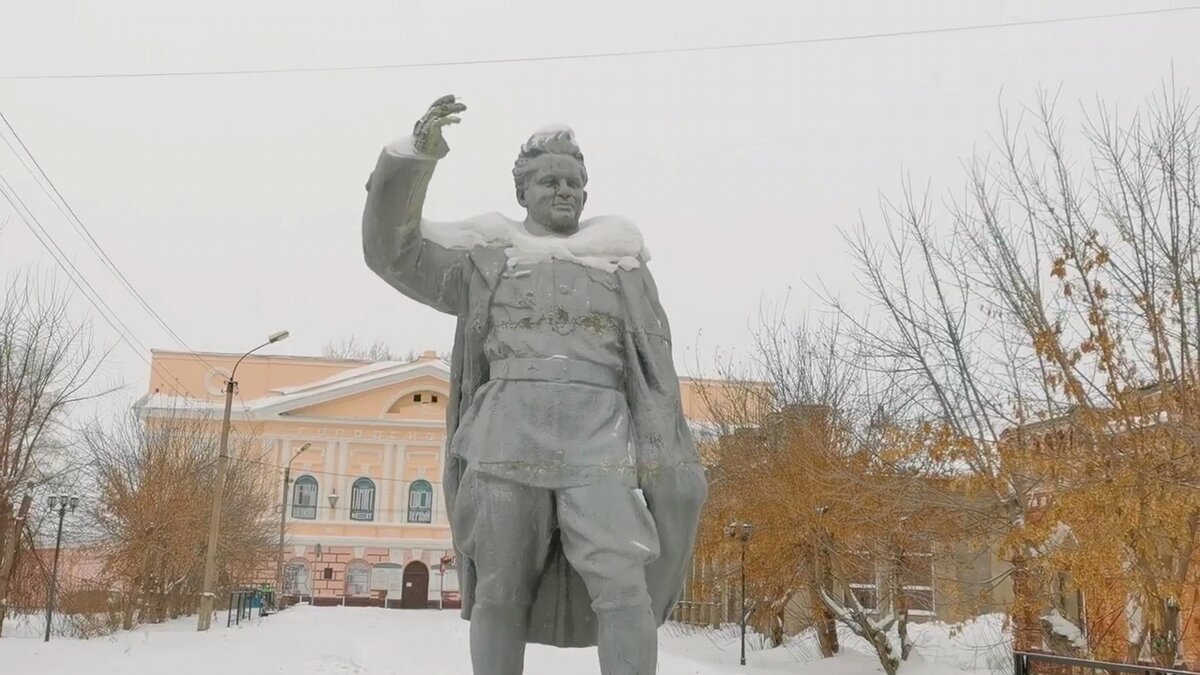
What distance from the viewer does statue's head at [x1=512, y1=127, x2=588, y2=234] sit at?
13.4 ft

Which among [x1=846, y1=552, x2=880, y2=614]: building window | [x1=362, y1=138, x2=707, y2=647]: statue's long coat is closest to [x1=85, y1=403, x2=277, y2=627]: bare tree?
[x1=846, y1=552, x2=880, y2=614]: building window

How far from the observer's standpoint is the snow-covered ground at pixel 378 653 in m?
13.4

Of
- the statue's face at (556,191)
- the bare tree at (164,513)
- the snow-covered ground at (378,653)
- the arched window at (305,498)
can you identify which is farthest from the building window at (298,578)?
the statue's face at (556,191)

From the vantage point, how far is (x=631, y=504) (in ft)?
12.1

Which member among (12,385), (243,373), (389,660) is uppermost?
(243,373)

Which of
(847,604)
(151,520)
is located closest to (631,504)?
(847,604)

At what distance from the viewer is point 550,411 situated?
3771 millimetres

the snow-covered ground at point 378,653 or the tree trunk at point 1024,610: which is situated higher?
the tree trunk at point 1024,610

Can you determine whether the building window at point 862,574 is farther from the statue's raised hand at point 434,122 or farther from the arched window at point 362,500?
the arched window at point 362,500

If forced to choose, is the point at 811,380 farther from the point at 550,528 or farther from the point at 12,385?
the point at 550,528

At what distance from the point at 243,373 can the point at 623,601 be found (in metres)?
50.8

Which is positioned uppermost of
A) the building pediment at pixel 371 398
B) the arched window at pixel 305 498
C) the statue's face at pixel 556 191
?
the building pediment at pixel 371 398

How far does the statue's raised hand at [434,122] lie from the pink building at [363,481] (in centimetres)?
4209

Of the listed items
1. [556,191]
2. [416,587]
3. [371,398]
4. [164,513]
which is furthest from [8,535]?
[371,398]
